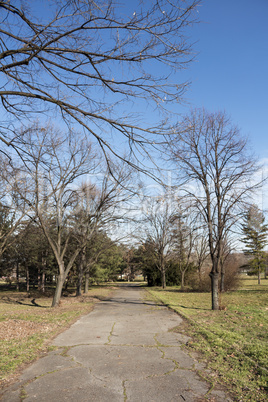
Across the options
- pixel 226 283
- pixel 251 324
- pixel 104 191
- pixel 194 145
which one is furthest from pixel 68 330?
pixel 226 283

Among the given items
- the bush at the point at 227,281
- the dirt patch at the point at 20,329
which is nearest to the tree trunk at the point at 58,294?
the dirt patch at the point at 20,329

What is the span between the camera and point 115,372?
14.6 ft

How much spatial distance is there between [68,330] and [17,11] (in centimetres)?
750

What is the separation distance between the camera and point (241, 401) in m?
3.41

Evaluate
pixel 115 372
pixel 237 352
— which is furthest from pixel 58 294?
pixel 237 352

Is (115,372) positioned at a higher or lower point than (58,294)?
higher

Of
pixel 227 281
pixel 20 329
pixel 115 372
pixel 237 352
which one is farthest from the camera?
pixel 227 281

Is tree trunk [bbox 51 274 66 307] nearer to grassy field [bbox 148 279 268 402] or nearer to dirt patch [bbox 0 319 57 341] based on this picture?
dirt patch [bbox 0 319 57 341]

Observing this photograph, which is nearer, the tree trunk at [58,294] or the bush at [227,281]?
the tree trunk at [58,294]

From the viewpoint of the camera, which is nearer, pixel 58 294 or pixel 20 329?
pixel 20 329

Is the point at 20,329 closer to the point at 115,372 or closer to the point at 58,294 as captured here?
the point at 115,372

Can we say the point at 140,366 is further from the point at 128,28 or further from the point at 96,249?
the point at 96,249

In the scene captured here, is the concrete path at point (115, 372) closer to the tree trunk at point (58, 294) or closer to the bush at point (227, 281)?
the tree trunk at point (58, 294)

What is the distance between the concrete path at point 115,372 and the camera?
3613 mm
